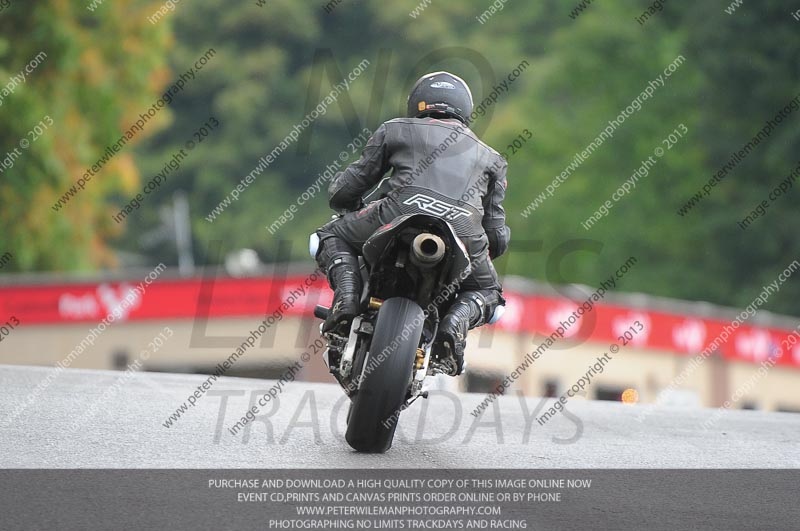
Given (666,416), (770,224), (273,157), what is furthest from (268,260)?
(666,416)

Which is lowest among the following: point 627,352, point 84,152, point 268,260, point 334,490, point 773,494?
point 268,260

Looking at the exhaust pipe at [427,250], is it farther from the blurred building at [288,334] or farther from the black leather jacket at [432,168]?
the blurred building at [288,334]

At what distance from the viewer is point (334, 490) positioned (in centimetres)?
707

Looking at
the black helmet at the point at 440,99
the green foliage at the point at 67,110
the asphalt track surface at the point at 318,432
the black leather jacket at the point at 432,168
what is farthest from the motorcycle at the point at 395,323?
the green foliage at the point at 67,110

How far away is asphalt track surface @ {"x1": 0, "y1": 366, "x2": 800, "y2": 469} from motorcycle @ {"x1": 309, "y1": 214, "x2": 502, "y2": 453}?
29 centimetres

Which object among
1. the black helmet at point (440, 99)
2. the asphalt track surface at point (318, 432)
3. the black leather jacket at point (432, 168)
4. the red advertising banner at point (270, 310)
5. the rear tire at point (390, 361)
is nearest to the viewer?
the rear tire at point (390, 361)

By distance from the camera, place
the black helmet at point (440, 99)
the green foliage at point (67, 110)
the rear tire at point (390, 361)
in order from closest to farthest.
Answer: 1. the rear tire at point (390, 361)
2. the black helmet at point (440, 99)
3. the green foliage at point (67, 110)

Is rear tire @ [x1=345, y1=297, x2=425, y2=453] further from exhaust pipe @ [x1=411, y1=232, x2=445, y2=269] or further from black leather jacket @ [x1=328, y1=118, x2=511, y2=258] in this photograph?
black leather jacket @ [x1=328, y1=118, x2=511, y2=258]

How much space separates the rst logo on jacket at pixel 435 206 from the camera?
8.37m

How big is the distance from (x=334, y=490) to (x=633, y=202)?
44.1 meters

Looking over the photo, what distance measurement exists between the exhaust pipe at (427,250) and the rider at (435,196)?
1.78ft

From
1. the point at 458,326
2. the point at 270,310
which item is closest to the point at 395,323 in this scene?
the point at 458,326

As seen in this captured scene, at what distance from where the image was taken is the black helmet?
880 centimetres

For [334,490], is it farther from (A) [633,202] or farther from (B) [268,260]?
(B) [268,260]
